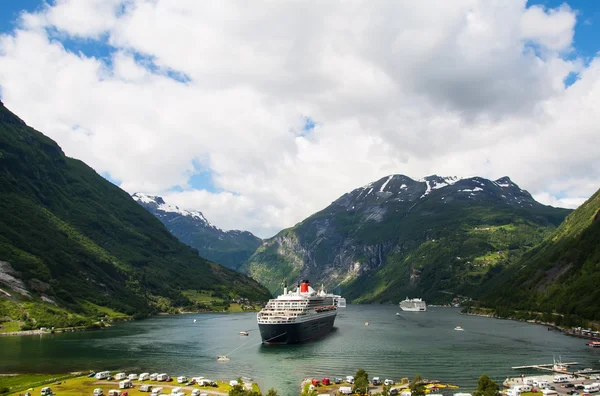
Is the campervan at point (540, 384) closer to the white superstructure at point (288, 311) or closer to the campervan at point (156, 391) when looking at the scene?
the campervan at point (156, 391)

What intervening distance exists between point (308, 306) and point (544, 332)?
307 feet

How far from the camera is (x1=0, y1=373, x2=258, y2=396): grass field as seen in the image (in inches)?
3374

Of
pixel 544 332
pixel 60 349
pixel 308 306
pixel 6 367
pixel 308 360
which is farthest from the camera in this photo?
pixel 544 332

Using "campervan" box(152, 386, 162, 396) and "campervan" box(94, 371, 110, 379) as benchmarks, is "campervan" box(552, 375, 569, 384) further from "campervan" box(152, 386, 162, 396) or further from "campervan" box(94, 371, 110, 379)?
"campervan" box(94, 371, 110, 379)

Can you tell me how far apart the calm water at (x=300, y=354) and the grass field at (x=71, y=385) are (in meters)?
8.94

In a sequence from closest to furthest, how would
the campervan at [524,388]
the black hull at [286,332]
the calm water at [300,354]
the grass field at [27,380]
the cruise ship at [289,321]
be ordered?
the campervan at [524,388], the grass field at [27,380], the calm water at [300,354], the black hull at [286,332], the cruise ship at [289,321]

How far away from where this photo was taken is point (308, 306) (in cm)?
16825

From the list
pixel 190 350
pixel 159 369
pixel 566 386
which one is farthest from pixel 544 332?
pixel 159 369

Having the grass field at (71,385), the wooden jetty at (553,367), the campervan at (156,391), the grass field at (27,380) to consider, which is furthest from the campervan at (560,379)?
the grass field at (27,380)

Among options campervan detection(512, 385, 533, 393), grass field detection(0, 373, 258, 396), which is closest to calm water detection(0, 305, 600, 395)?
grass field detection(0, 373, 258, 396)

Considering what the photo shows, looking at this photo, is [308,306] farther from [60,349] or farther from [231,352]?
[60,349]

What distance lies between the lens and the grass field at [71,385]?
281 feet

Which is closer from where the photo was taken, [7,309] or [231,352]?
[231,352]

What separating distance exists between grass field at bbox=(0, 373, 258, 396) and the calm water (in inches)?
352
